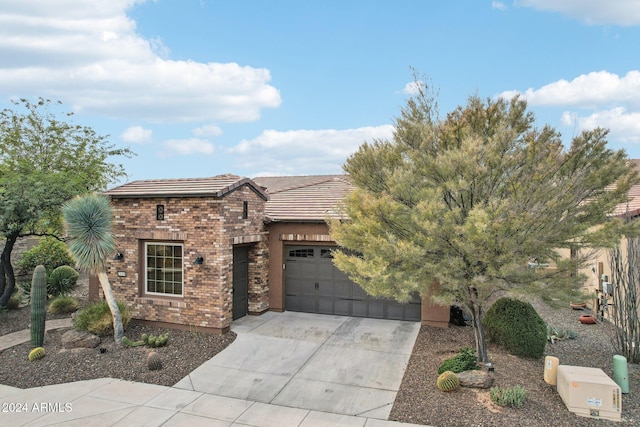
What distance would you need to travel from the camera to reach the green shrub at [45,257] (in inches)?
627

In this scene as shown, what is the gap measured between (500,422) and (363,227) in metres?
3.76

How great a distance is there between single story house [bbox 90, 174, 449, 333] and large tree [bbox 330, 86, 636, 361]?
3330 millimetres

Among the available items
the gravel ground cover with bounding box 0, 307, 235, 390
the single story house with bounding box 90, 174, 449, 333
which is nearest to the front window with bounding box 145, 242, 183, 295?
the single story house with bounding box 90, 174, 449, 333

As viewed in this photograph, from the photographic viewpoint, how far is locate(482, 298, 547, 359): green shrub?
8.42m

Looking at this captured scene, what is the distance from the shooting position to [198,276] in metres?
10.5

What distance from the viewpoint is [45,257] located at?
54.0ft

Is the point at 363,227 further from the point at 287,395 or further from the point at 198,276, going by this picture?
the point at 198,276

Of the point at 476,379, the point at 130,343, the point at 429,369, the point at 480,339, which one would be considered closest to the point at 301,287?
the point at 130,343

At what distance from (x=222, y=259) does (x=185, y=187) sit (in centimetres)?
240

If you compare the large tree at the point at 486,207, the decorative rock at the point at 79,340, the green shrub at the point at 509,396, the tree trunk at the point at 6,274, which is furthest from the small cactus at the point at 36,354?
the green shrub at the point at 509,396

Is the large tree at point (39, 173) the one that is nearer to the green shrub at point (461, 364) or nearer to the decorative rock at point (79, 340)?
the decorative rock at point (79, 340)

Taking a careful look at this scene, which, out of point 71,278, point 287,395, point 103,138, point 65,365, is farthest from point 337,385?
point 103,138

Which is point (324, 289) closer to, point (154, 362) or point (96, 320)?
point (154, 362)

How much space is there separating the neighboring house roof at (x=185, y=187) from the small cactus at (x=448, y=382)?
6622 mm
